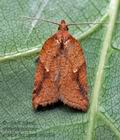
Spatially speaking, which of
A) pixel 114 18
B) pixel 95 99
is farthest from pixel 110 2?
pixel 95 99

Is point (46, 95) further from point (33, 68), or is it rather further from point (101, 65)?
point (101, 65)

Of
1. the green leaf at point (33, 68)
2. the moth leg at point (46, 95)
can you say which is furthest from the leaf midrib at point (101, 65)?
the moth leg at point (46, 95)

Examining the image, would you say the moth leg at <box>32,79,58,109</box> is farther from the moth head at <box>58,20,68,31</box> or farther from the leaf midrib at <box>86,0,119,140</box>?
the moth head at <box>58,20,68,31</box>

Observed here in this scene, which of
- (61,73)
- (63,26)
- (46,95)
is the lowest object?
(46,95)

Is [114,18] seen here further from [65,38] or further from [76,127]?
[76,127]

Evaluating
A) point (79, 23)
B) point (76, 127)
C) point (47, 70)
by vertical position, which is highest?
point (79, 23)

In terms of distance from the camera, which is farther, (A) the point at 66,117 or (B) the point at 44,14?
(B) the point at 44,14

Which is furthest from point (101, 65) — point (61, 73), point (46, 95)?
point (46, 95)
